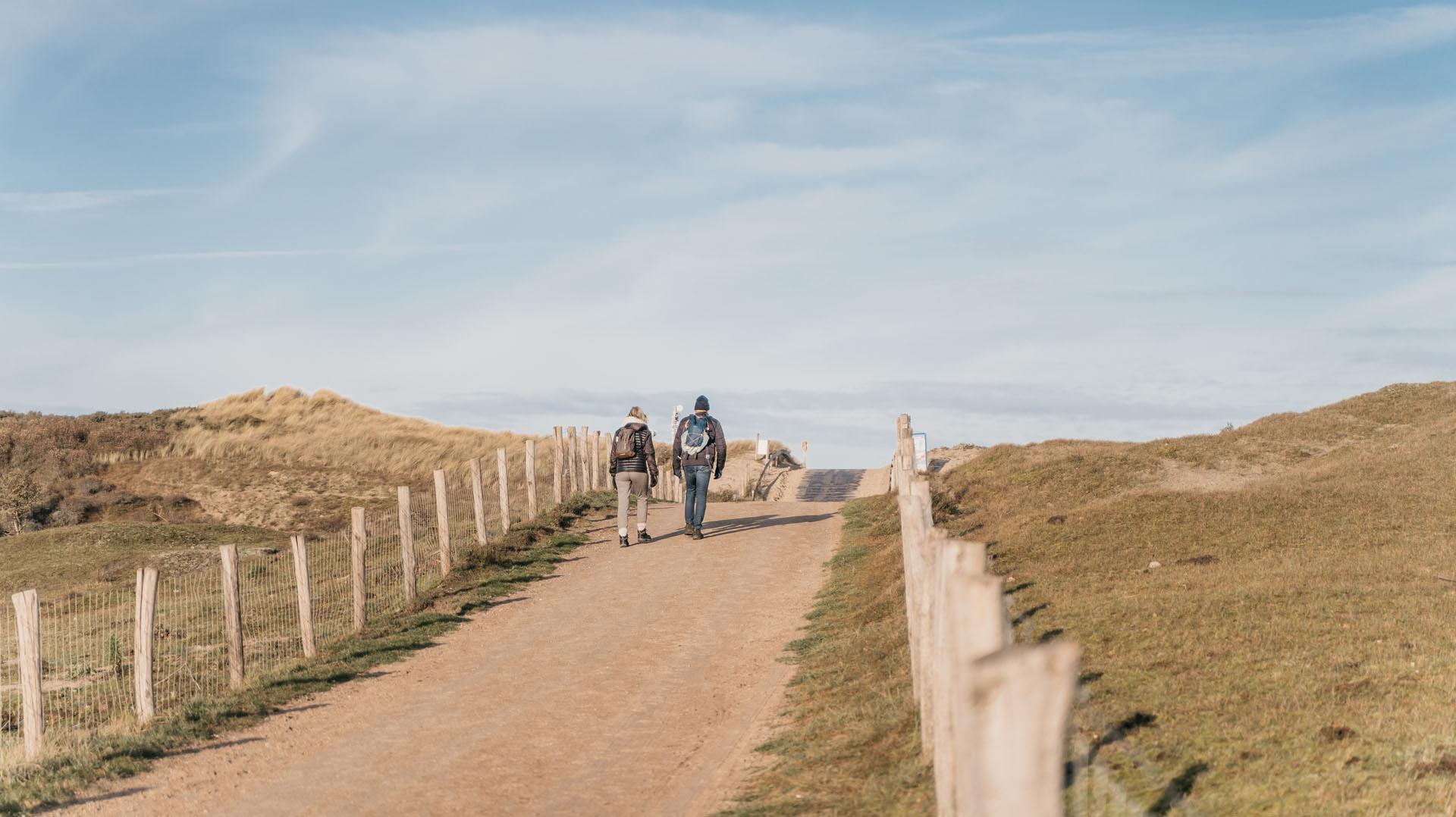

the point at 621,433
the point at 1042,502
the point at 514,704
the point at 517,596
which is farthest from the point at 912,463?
the point at 514,704

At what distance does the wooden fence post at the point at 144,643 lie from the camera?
42.9 feet

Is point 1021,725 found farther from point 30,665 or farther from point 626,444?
point 626,444

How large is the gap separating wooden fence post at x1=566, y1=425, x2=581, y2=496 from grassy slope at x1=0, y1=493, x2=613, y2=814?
6.74 meters

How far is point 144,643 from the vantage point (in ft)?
43.6

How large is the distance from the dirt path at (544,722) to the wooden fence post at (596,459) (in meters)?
14.0

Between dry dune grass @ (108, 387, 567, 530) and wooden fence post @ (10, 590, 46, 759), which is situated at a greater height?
dry dune grass @ (108, 387, 567, 530)

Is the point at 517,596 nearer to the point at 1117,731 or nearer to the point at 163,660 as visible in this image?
the point at 163,660

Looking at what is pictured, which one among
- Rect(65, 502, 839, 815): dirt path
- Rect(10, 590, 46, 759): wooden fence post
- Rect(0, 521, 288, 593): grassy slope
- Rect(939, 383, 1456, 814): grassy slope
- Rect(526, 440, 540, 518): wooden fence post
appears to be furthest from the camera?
Rect(0, 521, 288, 593): grassy slope

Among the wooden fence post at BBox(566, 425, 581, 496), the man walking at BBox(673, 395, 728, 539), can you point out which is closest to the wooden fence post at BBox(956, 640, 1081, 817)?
the man walking at BBox(673, 395, 728, 539)

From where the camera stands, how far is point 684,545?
885 inches

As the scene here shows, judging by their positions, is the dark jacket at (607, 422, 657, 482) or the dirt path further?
the dark jacket at (607, 422, 657, 482)

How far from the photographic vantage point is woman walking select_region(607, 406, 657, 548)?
71.8ft

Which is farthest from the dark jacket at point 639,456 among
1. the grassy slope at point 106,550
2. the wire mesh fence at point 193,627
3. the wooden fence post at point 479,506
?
the grassy slope at point 106,550

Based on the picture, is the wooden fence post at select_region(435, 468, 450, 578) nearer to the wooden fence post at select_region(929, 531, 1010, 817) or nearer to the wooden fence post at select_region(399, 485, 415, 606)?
the wooden fence post at select_region(399, 485, 415, 606)
